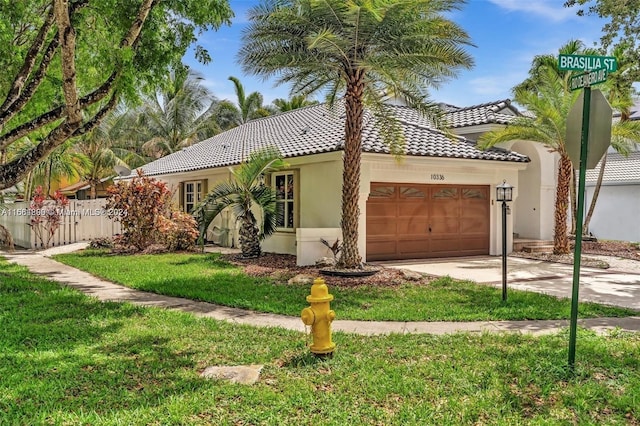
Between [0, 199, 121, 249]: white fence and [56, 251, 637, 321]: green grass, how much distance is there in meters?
7.83

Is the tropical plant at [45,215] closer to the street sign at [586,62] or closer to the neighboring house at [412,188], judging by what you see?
the neighboring house at [412,188]

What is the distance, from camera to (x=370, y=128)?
52.1 feet

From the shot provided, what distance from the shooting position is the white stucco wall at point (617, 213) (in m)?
24.1

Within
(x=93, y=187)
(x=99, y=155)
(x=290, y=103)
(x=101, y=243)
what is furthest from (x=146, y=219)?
(x=290, y=103)

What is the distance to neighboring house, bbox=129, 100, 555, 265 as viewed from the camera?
47.4 ft

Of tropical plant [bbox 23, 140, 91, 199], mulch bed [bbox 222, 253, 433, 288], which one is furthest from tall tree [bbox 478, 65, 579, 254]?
tropical plant [bbox 23, 140, 91, 199]

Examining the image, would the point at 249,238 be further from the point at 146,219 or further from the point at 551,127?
the point at 551,127

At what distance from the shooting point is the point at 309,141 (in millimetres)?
16234

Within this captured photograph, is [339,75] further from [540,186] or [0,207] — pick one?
[0,207]

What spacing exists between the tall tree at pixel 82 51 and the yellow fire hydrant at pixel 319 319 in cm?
565

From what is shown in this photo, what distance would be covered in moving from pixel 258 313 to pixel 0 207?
19499 millimetres

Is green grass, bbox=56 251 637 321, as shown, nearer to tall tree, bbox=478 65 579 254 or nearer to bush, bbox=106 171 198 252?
bush, bbox=106 171 198 252

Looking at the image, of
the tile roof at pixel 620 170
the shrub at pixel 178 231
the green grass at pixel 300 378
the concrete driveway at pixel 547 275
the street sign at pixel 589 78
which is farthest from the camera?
the tile roof at pixel 620 170

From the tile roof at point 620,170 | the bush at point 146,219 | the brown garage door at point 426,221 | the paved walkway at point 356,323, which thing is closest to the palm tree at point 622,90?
the brown garage door at point 426,221
